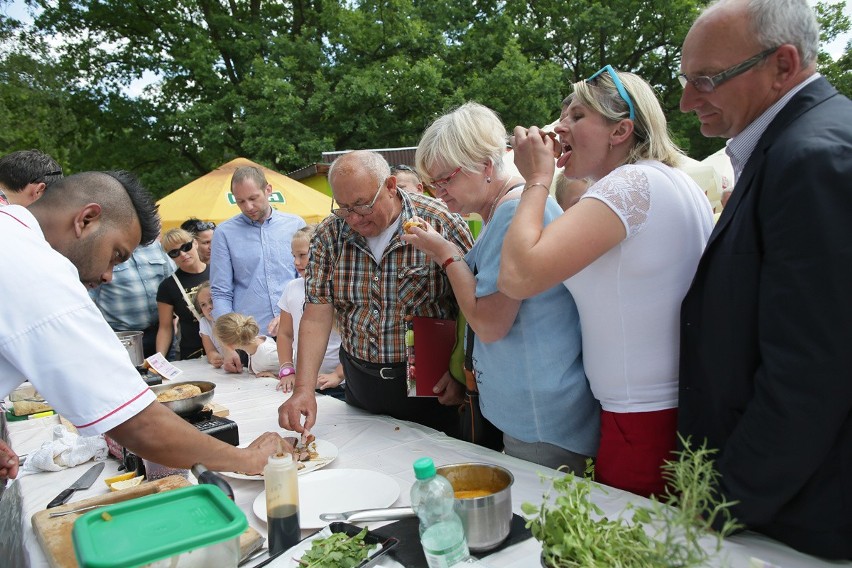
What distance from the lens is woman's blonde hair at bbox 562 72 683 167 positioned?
1.53 meters

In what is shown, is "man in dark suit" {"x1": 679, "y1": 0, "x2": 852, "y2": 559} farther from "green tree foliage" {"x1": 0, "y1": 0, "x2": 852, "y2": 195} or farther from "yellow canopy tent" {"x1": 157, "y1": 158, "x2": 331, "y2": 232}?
"green tree foliage" {"x1": 0, "y1": 0, "x2": 852, "y2": 195}

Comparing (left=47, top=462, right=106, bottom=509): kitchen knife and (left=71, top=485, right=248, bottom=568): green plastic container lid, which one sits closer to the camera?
(left=71, top=485, right=248, bottom=568): green plastic container lid

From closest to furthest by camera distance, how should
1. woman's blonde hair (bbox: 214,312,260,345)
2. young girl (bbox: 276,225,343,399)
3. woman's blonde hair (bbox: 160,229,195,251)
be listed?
young girl (bbox: 276,225,343,399), woman's blonde hair (bbox: 214,312,260,345), woman's blonde hair (bbox: 160,229,195,251)

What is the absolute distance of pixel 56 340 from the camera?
4.21 feet

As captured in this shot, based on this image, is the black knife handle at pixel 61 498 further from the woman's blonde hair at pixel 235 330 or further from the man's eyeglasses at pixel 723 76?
the man's eyeglasses at pixel 723 76

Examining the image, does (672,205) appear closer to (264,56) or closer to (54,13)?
(264,56)

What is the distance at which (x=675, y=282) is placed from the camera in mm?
1434

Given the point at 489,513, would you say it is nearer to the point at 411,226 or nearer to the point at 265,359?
the point at 411,226

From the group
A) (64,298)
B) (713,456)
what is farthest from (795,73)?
(64,298)

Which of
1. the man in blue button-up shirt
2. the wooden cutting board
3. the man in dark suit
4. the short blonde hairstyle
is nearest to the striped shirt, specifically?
the man in dark suit

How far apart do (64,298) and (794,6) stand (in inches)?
64.2

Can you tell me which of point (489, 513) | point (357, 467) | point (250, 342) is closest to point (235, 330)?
point (250, 342)

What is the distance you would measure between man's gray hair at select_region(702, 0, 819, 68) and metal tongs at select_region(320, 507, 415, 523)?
128 centimetres

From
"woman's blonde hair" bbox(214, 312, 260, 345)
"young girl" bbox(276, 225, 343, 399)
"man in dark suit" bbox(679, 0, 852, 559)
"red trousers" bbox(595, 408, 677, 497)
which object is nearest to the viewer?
"man in dark suit" bbox(679, 0, 852, 559)
